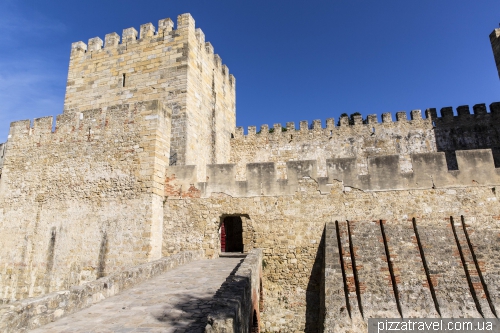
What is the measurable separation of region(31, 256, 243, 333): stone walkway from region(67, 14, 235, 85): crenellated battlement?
28.9ft

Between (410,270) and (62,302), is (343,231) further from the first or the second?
(62,302)

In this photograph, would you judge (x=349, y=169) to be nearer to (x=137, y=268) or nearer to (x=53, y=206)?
(x=137, y=268)

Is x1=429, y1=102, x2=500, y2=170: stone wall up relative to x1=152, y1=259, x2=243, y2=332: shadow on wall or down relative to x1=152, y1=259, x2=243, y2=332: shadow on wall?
up

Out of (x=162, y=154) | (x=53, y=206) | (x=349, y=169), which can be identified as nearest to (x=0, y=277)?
(x=53, y=206)

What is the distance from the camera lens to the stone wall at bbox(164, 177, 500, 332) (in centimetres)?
741

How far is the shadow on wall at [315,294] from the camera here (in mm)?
8633

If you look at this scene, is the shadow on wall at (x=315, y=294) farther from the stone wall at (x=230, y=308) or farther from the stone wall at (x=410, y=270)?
the stone wall at (x=230, y=308)

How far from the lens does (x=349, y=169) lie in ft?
30.9

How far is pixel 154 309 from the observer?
Result: 15.2ft

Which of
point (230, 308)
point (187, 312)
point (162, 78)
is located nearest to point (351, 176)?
point (187, 312)

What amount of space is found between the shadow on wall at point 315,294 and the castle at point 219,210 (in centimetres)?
3

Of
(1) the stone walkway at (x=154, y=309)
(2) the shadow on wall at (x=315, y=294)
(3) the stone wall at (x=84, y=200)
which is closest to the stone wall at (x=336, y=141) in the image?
(2) the shadow on wall at (x=315, y=294)

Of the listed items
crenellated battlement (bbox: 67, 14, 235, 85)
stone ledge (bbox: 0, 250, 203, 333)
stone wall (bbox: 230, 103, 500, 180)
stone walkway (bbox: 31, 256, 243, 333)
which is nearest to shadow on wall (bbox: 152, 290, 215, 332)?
stone walkway (bbox: 31, 256, 243, 333)

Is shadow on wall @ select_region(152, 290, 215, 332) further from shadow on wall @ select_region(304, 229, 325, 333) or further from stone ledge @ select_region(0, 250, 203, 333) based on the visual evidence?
shadow on wall @ select_region(304, 229, 325, 333)
